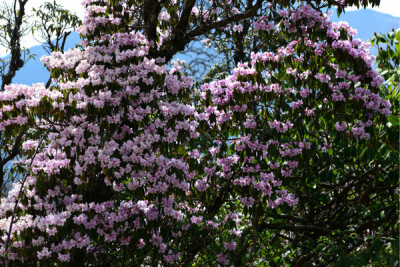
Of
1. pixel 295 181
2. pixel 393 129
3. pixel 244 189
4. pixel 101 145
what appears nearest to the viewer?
pixel 393 129

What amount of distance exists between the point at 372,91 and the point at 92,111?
3.02m

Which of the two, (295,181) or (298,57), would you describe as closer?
(298,57)

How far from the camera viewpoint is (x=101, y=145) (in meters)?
5.03

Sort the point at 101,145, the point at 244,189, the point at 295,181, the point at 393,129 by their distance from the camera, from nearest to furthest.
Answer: the point at 393,129
the point at 101,145
the point at 244,189
the point at 295,181

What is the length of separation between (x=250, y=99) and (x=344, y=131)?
45.3 inches

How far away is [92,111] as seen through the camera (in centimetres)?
481

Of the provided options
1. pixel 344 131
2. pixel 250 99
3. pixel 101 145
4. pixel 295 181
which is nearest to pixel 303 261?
pixel 295 181

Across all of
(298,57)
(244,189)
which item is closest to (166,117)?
(244,189)

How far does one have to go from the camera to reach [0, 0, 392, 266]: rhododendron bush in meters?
4.88

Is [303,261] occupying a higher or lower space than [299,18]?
lower

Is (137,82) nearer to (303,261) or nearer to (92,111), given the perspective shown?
(92,111)

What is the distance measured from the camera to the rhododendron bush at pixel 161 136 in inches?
192

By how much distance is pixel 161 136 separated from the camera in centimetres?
517

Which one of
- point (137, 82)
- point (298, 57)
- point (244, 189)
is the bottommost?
point (244, 189)
